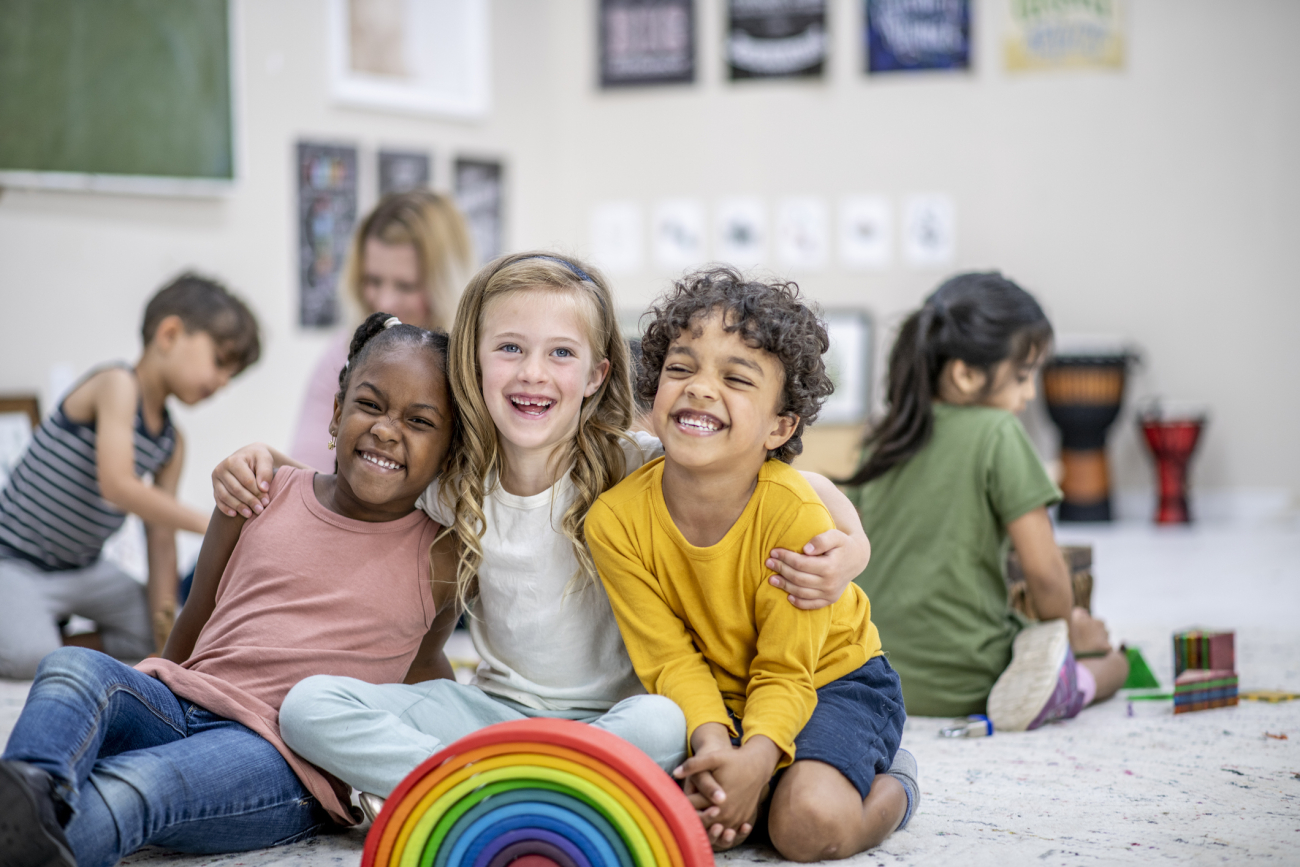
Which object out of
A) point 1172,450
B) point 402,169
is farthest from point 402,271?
point 1172,450

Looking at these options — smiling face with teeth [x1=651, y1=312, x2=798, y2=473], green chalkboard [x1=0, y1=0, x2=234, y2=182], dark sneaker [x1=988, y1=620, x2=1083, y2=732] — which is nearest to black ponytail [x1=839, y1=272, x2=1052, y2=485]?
dark sneaker [x1=988, y1=620, x2=1083, y2=732]

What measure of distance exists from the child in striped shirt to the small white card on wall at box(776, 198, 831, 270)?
348 cm

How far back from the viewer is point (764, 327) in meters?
1.54

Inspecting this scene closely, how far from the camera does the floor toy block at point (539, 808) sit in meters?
1.25

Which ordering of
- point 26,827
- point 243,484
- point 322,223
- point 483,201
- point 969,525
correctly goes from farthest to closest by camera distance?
1. point 483,201
2. point 322,223
3. point 969,525
4. point 243,484
5. point 26,827

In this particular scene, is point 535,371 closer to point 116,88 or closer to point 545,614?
point 545,614

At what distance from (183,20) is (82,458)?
2.35 meters

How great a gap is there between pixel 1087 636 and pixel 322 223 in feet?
12.2

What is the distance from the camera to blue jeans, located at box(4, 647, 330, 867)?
1.32 metres

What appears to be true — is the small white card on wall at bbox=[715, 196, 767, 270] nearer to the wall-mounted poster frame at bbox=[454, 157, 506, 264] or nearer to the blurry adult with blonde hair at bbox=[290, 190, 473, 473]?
the wall-mounted poster frame at bbox=[454, 157, 506, 264]

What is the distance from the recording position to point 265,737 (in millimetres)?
1547

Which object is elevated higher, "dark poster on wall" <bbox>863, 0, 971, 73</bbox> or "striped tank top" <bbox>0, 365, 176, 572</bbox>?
"dark poster on wall" <bbox>863, 0, 971, 73</bbox>

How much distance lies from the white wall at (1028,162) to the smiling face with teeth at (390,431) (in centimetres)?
342

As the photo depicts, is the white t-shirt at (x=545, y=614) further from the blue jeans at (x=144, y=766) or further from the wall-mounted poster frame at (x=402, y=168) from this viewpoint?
the wall-mounted poster frame at (x=402, y=168)
